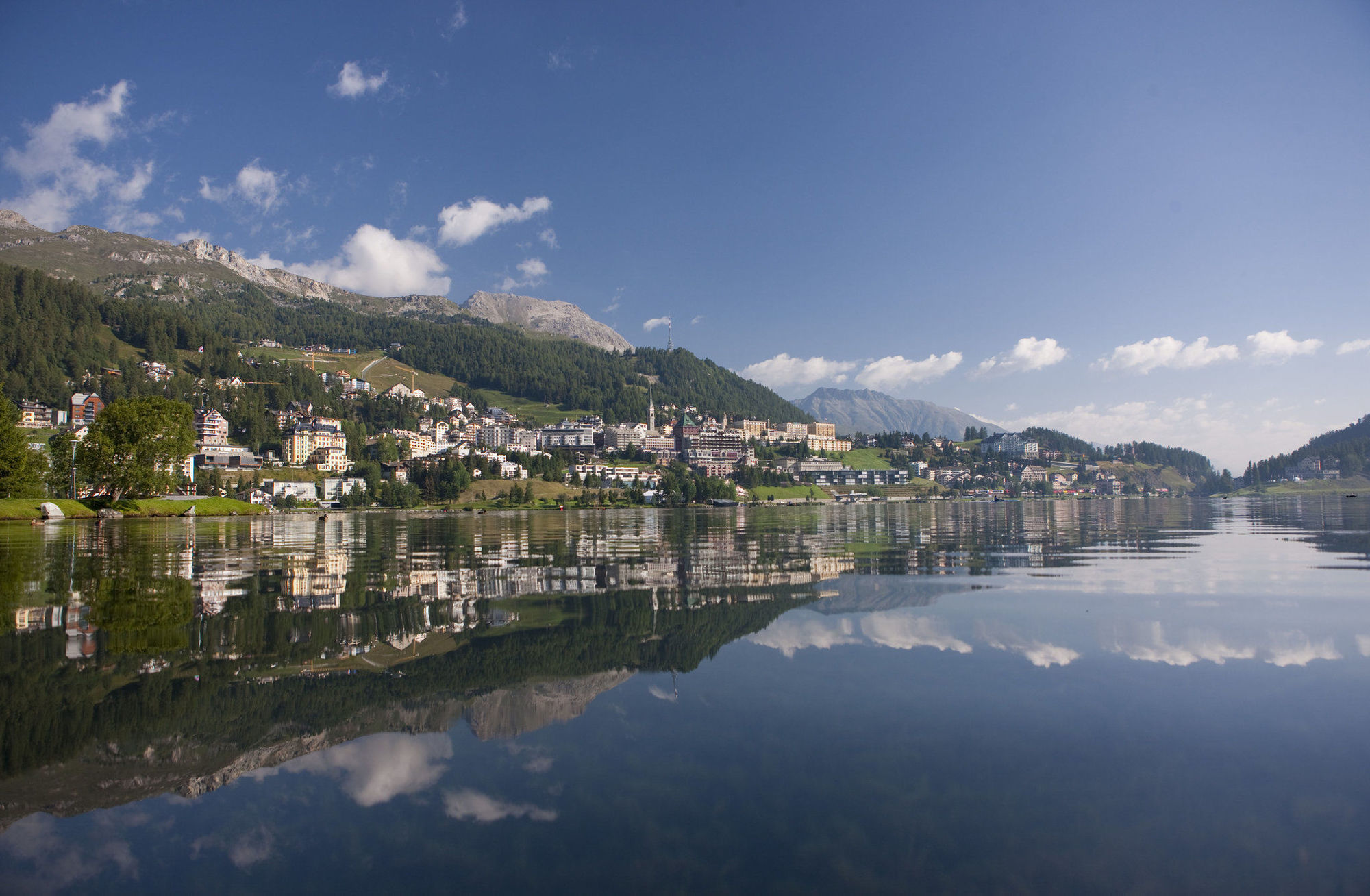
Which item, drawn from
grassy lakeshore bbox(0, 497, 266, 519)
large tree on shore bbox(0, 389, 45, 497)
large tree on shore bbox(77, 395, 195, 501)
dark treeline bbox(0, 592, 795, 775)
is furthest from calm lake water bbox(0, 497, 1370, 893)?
large tree on shore bbox(77, 395, 195, 501)

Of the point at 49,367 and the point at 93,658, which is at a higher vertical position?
the point at 49,367

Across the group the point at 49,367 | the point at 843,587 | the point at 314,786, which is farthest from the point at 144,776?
the point at 49,367

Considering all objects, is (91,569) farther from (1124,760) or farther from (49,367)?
(49,367)

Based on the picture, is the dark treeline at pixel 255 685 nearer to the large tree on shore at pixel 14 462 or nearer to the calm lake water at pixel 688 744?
the calm lake water at pixel 688 744

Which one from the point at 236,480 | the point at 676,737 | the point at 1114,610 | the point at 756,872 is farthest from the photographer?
the point at 236,480

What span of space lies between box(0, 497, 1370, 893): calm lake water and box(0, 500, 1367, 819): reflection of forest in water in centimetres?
7

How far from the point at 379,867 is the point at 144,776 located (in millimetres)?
3500

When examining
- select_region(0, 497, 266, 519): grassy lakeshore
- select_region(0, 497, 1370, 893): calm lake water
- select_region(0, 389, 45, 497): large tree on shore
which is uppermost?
select_region(0, 389, 45, 497): large tree on shore

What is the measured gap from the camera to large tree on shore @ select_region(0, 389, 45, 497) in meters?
75.9

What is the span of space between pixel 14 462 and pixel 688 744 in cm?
9937

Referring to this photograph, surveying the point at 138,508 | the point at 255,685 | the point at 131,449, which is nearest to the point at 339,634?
the point at 255,685

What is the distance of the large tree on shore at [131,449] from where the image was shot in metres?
83.8

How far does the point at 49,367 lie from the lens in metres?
183

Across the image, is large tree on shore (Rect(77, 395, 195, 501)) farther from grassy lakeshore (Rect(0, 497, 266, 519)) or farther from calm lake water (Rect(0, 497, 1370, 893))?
calm lake water (Rect(0, 497, 1370, 893))
